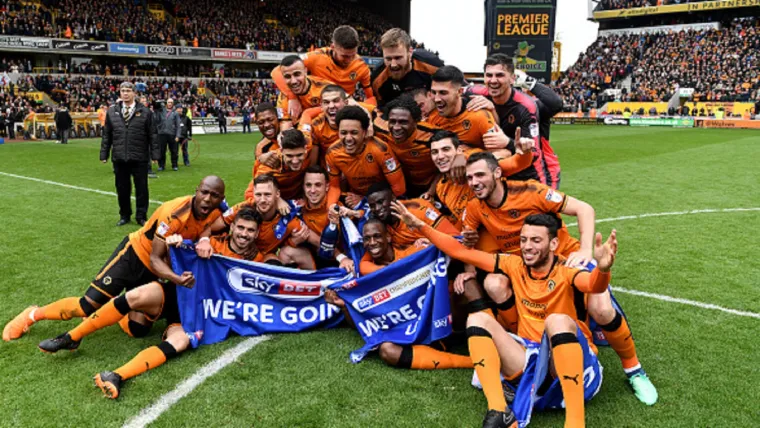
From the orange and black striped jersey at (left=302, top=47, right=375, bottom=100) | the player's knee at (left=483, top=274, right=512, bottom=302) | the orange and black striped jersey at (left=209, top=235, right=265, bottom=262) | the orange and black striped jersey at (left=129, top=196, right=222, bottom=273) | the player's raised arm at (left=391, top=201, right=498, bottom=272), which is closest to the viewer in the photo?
the player's knee at (left=483, top=274, right=512, bottom=302)

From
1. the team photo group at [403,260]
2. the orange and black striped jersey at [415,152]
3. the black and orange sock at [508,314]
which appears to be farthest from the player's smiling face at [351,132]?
the black and orange sock at [508,314]

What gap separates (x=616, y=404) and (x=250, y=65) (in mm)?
47142

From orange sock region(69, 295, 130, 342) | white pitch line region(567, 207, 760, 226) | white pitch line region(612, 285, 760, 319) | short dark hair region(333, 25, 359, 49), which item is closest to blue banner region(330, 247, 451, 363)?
orange sock region(69, 295, 130, 342)

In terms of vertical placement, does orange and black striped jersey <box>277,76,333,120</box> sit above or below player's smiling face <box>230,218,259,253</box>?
above

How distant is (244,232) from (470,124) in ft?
7.45

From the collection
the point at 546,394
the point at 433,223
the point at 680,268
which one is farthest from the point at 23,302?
the point at 680,268

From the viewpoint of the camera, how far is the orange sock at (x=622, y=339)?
364cm

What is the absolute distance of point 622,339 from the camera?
3.70 meters

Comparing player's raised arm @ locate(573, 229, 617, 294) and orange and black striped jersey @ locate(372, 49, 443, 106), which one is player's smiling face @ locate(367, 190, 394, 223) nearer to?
orange and black striped jersey @ locate(372, 49, 443, 106)

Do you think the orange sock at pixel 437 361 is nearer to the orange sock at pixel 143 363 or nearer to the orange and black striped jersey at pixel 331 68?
the orange sock at pixel 143 363

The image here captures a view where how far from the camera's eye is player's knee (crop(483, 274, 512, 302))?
3859mm

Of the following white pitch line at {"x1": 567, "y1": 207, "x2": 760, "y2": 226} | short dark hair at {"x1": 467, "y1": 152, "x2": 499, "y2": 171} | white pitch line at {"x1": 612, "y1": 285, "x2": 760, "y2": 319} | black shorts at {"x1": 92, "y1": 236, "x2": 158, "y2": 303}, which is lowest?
white pitch line at {"x1": 612, "y1": 285, "x2": 760, "y2": 319}

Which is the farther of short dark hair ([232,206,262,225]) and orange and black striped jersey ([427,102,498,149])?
orange and black striped jersey ([427,102,498,149])

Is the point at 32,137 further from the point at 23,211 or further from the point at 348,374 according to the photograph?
the point at 348,374
